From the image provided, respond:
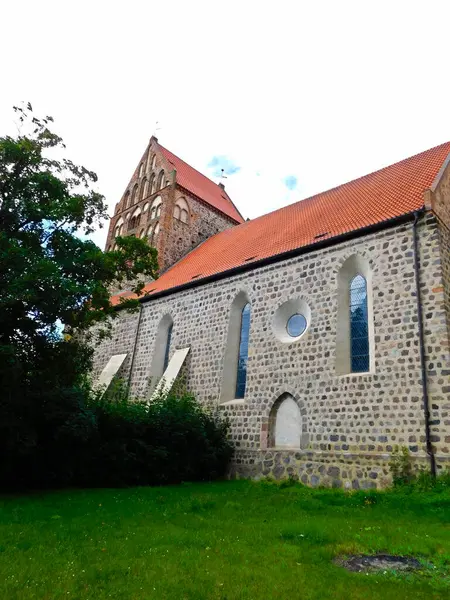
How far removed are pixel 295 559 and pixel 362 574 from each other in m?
0.74

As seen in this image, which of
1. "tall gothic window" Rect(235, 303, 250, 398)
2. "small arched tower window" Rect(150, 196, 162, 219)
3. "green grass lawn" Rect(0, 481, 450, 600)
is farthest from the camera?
"small arched tower window" Rect(150, 196, 162, 219)

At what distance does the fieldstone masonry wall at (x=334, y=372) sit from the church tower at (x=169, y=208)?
8794 mm

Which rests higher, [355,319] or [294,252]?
[294,252]

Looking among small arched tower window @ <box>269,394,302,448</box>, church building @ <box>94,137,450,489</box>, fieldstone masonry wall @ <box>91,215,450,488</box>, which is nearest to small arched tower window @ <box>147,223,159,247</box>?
church building @ <box>94,137,450,489</box>

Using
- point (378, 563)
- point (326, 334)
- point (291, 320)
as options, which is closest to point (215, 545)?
point (378, 563)

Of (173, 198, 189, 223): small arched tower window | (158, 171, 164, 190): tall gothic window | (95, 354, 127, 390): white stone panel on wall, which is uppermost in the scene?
(158, 171, 164, 190): tall gothic window

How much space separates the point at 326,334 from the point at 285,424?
270 centimetres

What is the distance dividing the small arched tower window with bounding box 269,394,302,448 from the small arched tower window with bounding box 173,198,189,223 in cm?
1409

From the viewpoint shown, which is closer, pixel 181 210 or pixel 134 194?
pixel 181 210

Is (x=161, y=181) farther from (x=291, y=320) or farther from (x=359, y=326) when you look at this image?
(x=359, y=326)

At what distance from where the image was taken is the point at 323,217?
15.5 metres

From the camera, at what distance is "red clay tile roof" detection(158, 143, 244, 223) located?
2562 cm

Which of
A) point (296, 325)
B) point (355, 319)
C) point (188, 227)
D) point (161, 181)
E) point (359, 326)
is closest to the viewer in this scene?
point (359, 326)

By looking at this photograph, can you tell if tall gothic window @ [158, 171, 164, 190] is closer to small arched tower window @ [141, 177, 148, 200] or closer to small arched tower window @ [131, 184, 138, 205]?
small arched tower window @ [141, 177, 148, 200]
